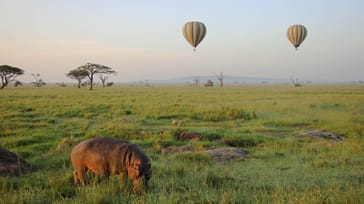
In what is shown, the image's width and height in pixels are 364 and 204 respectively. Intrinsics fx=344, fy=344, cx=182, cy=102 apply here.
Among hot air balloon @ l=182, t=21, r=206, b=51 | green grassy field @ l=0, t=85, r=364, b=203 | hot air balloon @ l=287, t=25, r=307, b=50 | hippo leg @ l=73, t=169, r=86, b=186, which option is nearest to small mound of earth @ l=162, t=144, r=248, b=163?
green grassy field @ l=0, t=85, r=364, b=203

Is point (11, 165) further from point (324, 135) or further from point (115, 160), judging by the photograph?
point (324, 135)

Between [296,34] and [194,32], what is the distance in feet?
53.3

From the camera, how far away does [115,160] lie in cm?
547

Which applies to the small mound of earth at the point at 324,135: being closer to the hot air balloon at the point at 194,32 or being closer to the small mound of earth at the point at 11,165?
the small mound of earth at the point at 11,165

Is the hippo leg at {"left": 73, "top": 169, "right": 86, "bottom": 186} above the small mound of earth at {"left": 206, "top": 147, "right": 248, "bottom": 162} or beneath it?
above

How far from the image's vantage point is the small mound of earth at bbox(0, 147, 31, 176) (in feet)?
23.5

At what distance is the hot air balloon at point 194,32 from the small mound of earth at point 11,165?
38.5m

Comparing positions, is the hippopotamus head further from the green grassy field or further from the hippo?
the green grassy field

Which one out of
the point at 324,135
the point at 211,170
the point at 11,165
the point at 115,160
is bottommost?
the point at 324,135

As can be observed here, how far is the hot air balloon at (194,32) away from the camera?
4462 centimetres

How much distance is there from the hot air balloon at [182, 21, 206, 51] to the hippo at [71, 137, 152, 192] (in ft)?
132

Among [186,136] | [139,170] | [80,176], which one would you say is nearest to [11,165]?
[80,176]

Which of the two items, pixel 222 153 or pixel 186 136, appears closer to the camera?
pixel 222 153

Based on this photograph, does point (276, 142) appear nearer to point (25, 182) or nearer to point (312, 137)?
point (312, 137)
